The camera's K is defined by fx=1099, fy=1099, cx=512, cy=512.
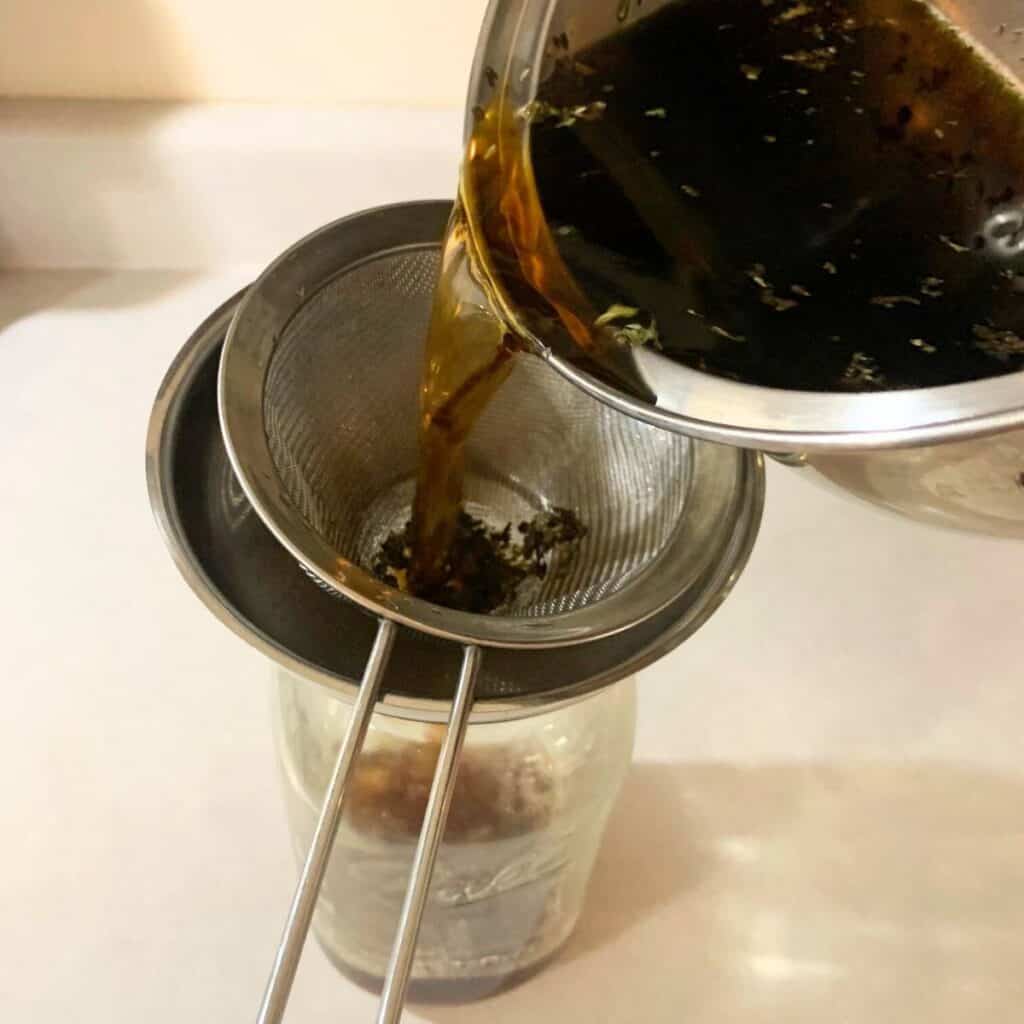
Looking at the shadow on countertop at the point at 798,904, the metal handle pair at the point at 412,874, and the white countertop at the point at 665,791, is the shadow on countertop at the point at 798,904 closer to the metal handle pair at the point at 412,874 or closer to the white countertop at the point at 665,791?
the white countertop at the point at 665,791

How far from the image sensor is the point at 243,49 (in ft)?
2.57

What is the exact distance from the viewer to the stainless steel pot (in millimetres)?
366

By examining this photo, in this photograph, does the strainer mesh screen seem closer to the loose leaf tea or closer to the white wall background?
the loose leaf tea

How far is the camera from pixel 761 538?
2.73ft

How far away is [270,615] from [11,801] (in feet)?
1.00

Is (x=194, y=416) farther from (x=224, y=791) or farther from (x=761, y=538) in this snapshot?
(x=761, y=538)

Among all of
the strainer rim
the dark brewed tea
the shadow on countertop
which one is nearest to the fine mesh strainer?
the strainer rim

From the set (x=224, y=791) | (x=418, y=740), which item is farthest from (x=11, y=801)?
(x=418, y=740)

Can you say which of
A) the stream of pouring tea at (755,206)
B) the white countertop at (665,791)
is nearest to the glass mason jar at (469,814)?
the white countertop at (665,791)

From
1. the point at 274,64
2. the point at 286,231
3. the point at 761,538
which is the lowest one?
the point at 761,538

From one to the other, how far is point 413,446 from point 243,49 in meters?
0.33

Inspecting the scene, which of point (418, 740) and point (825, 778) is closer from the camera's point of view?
point (418, 740)

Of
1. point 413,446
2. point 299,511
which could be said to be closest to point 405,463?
point 413,446

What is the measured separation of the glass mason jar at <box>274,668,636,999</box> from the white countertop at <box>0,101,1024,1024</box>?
49mm
